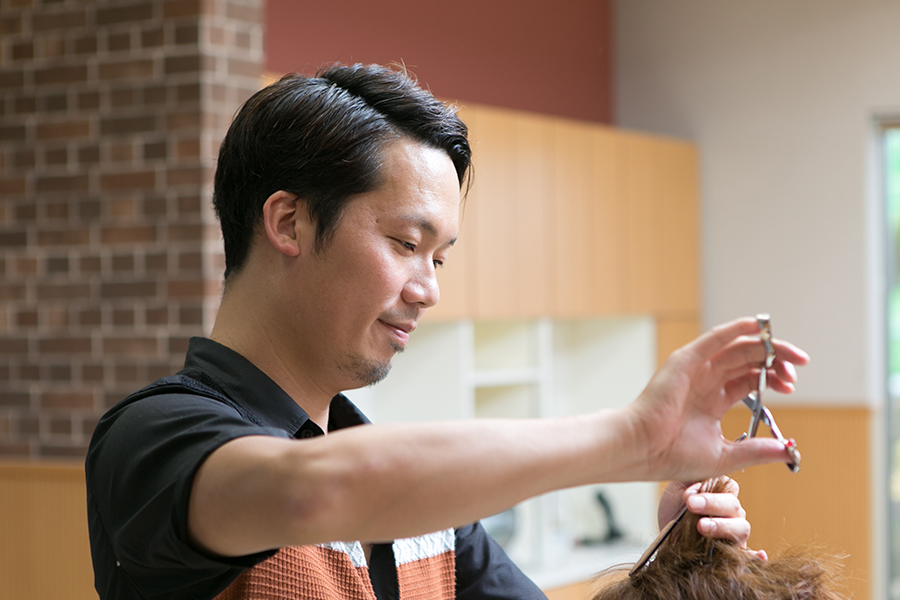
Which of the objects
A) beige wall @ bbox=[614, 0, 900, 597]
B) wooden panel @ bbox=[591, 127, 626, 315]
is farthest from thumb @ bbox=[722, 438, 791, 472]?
beige wall @ bbox=[614, 0, 900, 597]

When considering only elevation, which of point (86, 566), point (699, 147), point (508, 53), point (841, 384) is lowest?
point (86, 566)

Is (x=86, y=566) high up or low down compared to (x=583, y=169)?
down

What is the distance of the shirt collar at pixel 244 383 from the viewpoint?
3.80ft

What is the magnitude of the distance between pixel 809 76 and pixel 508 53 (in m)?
1.64

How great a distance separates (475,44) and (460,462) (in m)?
4.34

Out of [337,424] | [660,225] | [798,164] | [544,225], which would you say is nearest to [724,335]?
[337,424]

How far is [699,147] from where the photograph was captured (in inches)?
224

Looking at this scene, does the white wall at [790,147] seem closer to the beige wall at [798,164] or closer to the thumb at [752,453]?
the beige wall at [798,164]

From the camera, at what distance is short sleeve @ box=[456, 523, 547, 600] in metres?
1.43

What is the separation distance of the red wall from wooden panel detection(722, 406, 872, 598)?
195 centimetres

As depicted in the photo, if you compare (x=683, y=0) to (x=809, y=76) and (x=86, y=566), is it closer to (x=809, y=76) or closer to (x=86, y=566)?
(x=809, y=76)

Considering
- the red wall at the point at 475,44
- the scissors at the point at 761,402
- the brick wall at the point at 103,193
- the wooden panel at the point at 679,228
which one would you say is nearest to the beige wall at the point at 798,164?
the wooden panel at the point at 679,228

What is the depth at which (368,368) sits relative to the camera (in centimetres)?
117

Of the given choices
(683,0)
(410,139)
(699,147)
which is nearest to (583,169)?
(699,147)
